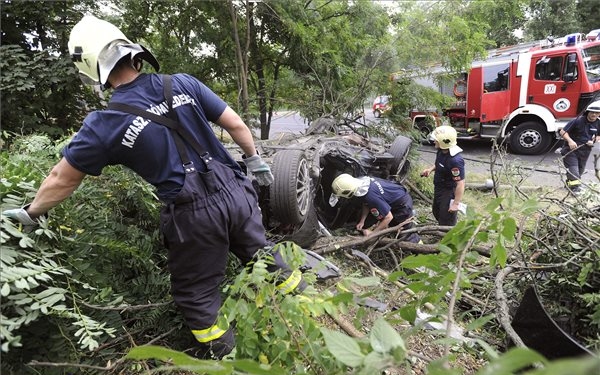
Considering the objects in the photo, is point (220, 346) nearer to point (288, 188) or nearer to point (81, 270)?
point (81, 270)

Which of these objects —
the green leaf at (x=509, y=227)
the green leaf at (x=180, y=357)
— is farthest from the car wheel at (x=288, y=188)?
the green leaf at (x=180, y=357)

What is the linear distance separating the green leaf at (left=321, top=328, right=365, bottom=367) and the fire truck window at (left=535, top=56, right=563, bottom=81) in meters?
10.2

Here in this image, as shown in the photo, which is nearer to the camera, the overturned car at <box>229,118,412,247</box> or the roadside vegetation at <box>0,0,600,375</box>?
the roadside vegetation at <box>0,0,600,375</box>

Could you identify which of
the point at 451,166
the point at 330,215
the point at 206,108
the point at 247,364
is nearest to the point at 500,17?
the point at 451,166

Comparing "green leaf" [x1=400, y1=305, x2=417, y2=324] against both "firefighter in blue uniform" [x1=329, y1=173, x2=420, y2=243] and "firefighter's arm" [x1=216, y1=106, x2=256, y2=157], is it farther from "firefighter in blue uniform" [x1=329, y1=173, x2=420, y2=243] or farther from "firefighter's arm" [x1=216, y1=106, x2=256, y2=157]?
"firefighter in blue uniform" [x1=329, y1=173, x2=420, y2=243]

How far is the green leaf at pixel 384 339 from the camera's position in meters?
0.69

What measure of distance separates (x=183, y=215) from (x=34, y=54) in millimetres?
4304

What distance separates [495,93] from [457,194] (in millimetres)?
6738

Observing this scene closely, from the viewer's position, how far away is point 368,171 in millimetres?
4641

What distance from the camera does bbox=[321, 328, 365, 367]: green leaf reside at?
0.68 meters

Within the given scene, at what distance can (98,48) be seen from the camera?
168cm

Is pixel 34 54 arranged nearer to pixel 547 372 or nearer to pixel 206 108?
pixel 206 108

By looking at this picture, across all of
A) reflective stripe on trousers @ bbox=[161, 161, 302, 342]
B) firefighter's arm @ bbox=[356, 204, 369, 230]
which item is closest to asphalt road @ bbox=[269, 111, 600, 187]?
firefighter's arm @ bbox=[356, 204, 369, 230]

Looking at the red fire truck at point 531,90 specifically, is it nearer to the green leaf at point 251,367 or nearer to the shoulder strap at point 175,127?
the shoulder strap at point 175,127
